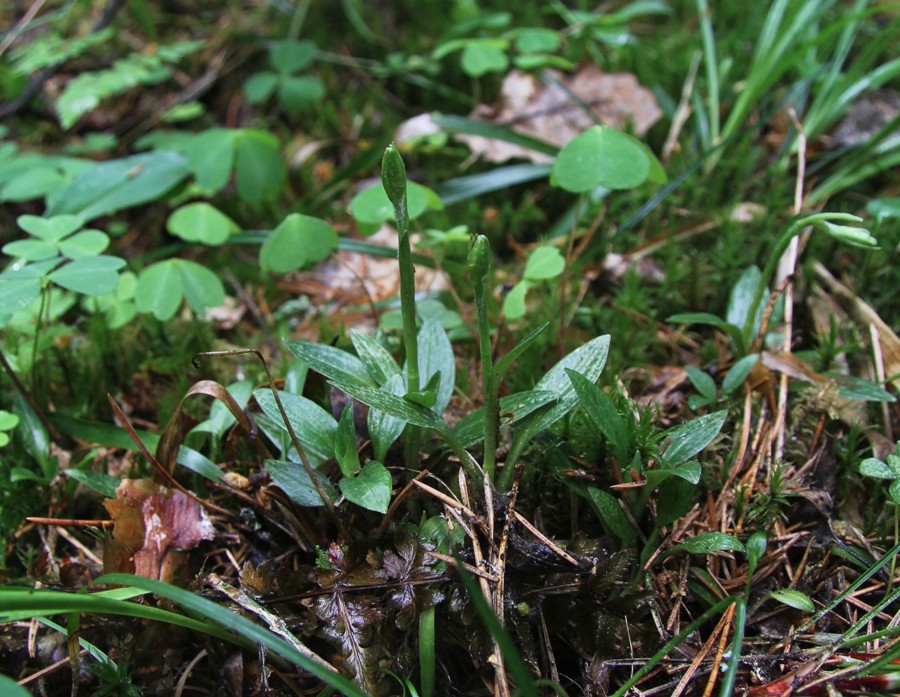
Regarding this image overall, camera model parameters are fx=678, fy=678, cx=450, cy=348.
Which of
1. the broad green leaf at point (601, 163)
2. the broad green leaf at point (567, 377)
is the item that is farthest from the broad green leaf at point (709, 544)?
the broad green leaf at point (601, 163)

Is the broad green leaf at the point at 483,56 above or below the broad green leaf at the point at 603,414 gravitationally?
above

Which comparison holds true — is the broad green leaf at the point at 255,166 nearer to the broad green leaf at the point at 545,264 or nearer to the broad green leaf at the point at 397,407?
the broad green leaf at the point at 545,264

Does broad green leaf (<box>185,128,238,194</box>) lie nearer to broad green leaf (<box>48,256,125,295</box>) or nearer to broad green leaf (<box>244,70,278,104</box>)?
broad green leaf (<box>244,70,278,104</box>)

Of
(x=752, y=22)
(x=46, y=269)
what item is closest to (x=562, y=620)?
(x=46, y=269)

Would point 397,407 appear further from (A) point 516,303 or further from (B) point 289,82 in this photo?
(B) point 289,82

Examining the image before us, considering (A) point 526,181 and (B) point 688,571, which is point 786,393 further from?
(A) point 526,181

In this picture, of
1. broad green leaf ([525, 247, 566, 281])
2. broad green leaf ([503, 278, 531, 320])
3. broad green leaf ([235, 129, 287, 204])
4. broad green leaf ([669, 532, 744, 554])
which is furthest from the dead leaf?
broad green leaf ([669, 532, 744, 554])

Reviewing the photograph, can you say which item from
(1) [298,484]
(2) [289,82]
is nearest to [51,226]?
(1) [298,484]
